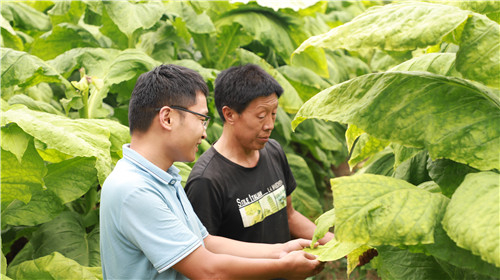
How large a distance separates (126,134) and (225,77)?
21.6 inches

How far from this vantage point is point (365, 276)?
456 cm

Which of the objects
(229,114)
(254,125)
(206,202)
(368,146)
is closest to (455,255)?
(368,146)

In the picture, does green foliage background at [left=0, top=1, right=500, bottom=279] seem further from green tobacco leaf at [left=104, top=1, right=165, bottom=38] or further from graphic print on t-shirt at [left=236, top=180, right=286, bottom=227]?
graphic print on t-shirt at [left=236, top=180, right=286, bottom=227]

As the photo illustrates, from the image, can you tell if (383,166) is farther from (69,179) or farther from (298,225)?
(69,179)

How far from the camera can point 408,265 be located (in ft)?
5.57

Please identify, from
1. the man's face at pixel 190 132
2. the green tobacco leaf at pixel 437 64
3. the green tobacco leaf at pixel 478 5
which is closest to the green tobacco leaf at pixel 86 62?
the man's face at pixel 190 132

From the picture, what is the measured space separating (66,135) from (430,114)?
1.39 m

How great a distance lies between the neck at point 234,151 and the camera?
7.80ft

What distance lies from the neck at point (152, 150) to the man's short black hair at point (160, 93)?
3cm

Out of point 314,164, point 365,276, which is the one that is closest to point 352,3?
point 314,164

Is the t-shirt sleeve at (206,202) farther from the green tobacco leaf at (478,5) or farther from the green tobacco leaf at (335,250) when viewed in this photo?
the green tobacco leaf at (478,5)

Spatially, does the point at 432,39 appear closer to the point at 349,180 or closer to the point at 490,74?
the point at 490,74

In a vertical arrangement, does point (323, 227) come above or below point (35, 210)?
above

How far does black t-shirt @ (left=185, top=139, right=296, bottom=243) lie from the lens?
220 centimetres
